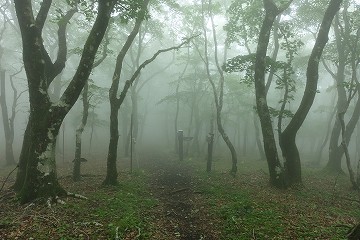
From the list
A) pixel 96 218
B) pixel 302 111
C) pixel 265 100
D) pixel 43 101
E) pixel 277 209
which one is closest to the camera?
pixel 96 218

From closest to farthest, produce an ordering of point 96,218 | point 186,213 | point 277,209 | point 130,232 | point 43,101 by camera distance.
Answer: point 130,232 < point 96,218 < point 43,101 < point 186,213 < point 277,209

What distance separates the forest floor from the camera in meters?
8.12

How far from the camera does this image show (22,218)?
8.34 m

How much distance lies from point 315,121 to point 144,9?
38.7m

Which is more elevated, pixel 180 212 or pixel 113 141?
pixel 113 141

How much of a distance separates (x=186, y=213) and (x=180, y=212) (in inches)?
9.0

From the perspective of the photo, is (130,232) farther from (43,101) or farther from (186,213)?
(43,101)

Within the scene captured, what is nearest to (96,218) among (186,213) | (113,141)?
(186,213)

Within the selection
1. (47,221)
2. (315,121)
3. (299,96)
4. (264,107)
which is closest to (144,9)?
(264,107)

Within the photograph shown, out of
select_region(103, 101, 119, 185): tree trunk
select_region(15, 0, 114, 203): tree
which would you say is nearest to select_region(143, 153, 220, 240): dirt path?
select_region(103, 101, 119, 185): tree trunk

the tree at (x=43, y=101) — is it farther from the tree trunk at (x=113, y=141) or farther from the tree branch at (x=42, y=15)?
the tree trunk at (x=113, y=141)

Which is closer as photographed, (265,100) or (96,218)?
(96,218)

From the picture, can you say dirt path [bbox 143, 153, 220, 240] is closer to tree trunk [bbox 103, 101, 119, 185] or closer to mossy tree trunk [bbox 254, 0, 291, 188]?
tree trunk [bbox 103, 101, 119, 185]

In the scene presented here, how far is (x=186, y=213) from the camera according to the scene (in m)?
10.4
